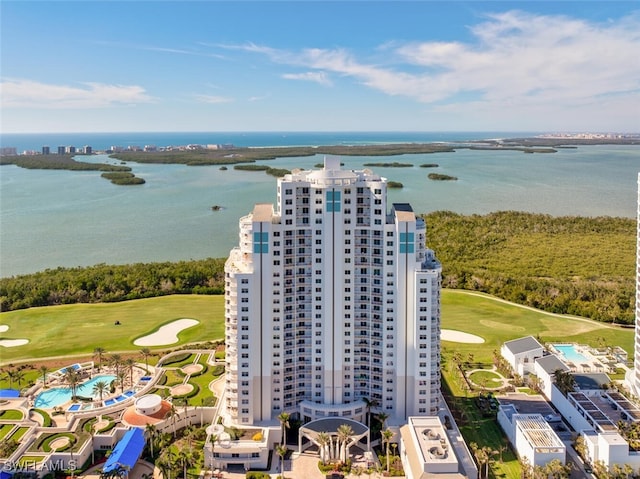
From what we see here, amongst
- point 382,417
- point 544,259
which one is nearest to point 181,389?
point 382,417

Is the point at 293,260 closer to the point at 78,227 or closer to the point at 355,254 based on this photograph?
the point at 355,254

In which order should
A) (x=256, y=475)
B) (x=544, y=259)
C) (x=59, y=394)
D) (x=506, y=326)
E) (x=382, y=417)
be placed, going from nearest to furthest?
1. (x=256, y=475)
2. (x=382, y=417)
3. (x=59, y=394)
4. (x=506, y=326)
5. (x=544, y=259)

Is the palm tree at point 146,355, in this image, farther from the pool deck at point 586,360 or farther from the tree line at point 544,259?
the tree line at point 544,259

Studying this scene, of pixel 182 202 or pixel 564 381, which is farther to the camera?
pixel 182 202

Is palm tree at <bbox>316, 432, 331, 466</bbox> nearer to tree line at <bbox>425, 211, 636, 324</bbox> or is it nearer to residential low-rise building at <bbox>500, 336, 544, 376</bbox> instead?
residential low-rise building at <bbox>500, 336, 544, 376</bbox>

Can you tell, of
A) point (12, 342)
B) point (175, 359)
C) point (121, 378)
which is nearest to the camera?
point (121, 378)

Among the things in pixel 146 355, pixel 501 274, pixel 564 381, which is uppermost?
pixel 501 274

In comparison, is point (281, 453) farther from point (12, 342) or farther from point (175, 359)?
point (12, 342)
